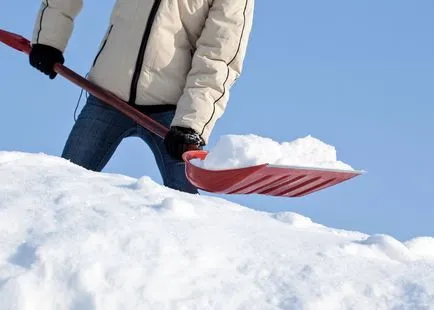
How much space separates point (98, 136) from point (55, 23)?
853 millimetres

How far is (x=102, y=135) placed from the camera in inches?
159

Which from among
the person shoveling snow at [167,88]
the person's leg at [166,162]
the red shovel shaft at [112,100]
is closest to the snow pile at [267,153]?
the person shoveling snow at [167,88]

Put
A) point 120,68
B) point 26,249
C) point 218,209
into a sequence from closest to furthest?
point 26,249
point 218,209
point 120,68

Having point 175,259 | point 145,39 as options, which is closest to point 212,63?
point 145,39

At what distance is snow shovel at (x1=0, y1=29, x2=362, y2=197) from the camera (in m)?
3.48

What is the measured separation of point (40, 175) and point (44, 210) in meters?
0.46

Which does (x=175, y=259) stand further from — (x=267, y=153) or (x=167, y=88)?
(x=167, y=88)

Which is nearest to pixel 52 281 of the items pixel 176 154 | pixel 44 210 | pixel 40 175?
pixel 44 210

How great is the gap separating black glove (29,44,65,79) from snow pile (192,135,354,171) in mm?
1363

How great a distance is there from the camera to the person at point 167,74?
388cm

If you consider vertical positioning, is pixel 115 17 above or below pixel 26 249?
above

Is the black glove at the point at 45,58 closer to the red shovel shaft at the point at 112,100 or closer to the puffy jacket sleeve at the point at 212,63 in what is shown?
the red shovel shaft at the point at 112,100

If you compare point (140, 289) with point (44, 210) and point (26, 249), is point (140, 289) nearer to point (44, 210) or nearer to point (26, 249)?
point (26, 249)

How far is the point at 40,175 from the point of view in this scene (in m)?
3.09
